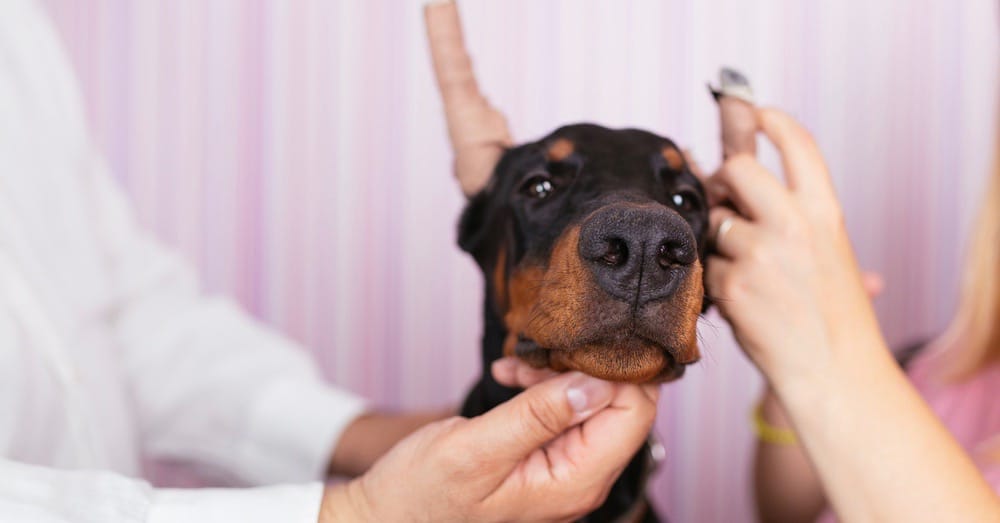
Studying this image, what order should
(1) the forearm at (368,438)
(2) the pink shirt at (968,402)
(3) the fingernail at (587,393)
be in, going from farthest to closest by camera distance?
(2) the pink shirt at (968,402) < (1) the forearm at (368,438) < (3) the fingernail at (587,393)

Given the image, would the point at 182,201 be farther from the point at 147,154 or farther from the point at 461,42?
the point at 461,42

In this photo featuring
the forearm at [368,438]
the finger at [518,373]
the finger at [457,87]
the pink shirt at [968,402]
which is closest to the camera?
the finger at [518,373]

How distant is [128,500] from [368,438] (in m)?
0.61

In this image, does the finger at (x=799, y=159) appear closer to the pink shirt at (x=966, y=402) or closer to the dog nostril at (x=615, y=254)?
the dog nostril at (x=615, y=254)

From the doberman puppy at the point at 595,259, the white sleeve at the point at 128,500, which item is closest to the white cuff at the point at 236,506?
the white sleeve at the point at 128,500

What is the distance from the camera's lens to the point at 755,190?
1.11 m

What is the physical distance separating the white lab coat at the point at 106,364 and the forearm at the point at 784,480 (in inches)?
30.3

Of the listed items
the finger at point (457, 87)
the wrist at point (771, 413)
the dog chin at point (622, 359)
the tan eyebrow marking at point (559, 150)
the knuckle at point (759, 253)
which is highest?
the finger at point (457, 87)

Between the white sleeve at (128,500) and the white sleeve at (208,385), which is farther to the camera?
the white sleeve at (208,385)

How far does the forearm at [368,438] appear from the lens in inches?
59.4

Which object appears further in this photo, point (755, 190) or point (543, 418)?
point (755, 190)

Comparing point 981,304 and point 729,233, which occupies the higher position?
point 729,233

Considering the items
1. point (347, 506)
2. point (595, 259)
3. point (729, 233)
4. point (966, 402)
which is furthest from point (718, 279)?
point (966, 402)

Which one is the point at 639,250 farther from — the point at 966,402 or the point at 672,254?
the point at 966,402
